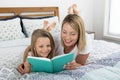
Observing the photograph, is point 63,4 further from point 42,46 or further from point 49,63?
point 49,63

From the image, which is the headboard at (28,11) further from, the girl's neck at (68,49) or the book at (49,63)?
the book at (49,63)

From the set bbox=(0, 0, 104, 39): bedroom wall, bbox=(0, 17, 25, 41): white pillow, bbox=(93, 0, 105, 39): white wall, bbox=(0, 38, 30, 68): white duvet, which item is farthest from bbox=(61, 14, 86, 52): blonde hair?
bbox=(93, 0, 105, 39): white wall

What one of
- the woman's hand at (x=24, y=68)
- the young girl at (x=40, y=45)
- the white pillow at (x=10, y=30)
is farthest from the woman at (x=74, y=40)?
the white pillow at (x=10, y=30)

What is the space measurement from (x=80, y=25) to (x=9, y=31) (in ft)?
4.15

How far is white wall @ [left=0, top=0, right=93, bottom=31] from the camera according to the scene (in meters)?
2.67

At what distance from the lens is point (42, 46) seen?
3.78 feet

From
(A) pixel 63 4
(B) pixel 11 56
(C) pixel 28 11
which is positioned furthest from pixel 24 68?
(A) pixel 63 4

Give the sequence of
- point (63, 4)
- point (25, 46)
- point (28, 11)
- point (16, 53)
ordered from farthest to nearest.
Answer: point (63, 4) < point (28, 11) < point (25, 46) < point (16, 53)

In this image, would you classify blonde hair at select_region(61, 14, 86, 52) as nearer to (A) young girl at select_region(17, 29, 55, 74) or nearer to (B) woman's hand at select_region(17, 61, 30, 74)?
(A) young girl at select_region(17, 29, 55, 74)

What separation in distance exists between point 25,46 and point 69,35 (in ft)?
2.57

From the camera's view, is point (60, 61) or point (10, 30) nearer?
point (60, 61)

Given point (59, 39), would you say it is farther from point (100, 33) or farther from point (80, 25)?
point (100, 33)

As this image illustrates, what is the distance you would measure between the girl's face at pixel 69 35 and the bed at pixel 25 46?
205mm

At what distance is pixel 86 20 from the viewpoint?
349 cm
